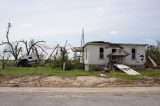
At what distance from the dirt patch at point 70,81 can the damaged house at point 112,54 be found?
12427mm

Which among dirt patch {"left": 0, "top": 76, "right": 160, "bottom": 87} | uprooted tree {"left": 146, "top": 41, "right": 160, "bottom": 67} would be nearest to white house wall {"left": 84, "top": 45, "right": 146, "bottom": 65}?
uprooted tree {"left": 146, "top": 41, "right": 160, "bottom": 67}

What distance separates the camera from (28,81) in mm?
24594

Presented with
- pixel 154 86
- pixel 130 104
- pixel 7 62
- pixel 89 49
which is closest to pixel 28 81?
pixel 154 86

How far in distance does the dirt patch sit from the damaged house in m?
12.4

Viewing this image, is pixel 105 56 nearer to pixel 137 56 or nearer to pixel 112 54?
pixel 112 54

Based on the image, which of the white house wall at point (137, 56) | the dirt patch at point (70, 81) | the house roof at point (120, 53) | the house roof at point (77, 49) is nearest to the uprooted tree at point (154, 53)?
the white house wall at point (137, 56)

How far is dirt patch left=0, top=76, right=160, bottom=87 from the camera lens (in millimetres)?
23453

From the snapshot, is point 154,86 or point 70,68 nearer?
point 154,86

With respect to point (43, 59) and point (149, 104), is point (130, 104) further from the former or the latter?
point (43, 59)

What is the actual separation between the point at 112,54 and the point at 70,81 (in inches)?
Result: 554

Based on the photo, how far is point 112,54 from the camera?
3794cm

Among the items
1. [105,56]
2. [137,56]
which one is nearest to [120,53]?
[105,56]

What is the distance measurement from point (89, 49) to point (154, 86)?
627 inches

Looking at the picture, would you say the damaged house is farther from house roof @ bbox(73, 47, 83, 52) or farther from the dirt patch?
the dirt patch
